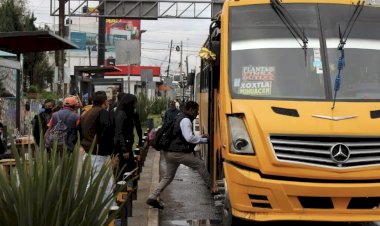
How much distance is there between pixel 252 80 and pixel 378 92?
146 centimetres

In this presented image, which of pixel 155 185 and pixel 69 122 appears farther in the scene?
pixel 155 185

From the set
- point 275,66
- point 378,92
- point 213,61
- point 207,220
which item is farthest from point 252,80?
point 207,220

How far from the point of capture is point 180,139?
367 inches

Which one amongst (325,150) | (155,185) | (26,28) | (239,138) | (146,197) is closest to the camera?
(325,150)

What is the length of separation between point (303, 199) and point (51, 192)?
9.32 feet

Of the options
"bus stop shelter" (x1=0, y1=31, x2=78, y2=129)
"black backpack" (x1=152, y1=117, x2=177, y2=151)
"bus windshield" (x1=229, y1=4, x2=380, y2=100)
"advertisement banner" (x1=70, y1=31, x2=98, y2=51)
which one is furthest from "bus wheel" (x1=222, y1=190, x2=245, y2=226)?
"advertisement banner" (x1=70, y1=31, x2=98, y2=51)

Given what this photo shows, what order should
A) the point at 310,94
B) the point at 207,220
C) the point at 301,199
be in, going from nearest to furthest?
the point at 301,199
the point at 310,94
the point at 207,220

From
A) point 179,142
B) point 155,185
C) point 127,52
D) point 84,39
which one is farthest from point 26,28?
point 84,39

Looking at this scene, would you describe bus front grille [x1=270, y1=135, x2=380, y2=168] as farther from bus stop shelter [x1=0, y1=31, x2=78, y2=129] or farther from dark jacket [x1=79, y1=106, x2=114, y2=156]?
bus stop shelter [x1=0, y1=31, x2=78, y2=129]

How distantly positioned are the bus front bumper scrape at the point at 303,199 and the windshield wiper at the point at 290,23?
187cm

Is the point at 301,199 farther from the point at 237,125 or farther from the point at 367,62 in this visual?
the point at 367,62

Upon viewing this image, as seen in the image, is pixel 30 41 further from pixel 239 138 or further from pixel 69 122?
pixel 239 138

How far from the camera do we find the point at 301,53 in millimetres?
7426

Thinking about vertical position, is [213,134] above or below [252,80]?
below
